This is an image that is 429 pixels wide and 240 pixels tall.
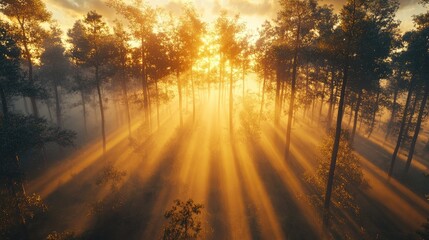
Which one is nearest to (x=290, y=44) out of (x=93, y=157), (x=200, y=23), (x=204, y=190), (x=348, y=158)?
(x=348, y=158)

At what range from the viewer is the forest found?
48.5 feet

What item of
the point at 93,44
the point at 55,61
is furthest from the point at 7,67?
the point at 55,61

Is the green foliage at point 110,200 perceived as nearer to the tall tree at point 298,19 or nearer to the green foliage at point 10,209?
the green foliage at point 10,209

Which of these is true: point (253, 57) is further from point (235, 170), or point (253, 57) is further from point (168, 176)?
point (168, 176)

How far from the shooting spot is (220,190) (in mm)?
21438

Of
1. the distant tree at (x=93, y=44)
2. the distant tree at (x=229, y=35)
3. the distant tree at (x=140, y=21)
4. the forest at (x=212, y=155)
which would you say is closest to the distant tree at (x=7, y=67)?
the forest at (x=212, y=155)

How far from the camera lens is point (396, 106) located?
36188 millimetres

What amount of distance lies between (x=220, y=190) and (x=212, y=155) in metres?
6.11

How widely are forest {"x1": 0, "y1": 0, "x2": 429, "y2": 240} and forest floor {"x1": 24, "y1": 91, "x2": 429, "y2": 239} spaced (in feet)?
0.40

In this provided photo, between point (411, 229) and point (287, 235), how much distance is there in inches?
384

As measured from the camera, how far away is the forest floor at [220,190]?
17031 mm

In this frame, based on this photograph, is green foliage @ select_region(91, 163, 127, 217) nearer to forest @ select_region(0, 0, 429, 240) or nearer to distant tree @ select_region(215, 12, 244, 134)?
forest @ select_region(0, 0, 429, 240)

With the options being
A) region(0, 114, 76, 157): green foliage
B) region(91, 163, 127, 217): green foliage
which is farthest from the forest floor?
region(0, 114, 76, 157): green foliage

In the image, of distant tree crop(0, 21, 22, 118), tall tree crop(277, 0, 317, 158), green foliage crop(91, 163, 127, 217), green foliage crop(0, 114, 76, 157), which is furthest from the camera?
tall tree crop(277, 0, 317, 158)
